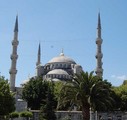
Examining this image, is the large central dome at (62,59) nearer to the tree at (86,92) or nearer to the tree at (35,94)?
the tree at (35,94)

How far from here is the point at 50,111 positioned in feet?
120

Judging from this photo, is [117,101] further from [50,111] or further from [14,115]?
[14,115]

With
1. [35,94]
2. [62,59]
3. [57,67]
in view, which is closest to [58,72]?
[57,67]

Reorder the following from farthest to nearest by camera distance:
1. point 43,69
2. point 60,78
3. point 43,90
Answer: point 43,69
point 60,78
point 43,90

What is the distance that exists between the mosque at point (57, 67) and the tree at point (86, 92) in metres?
30.0

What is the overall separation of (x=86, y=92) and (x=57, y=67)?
1939 inches

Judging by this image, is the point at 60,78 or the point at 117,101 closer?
the point at 117,101

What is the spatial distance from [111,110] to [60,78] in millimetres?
29013

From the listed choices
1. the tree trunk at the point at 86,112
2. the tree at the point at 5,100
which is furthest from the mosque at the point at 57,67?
the tree trunk at the point at 86,112

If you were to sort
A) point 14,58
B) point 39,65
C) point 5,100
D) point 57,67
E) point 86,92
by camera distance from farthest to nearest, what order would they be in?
point 57,67 < point 39,65 < point 14,58 < point 5,100 < point 86,92

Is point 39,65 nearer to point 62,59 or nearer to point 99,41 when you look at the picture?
point 62,59

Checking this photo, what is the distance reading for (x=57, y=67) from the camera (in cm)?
7538

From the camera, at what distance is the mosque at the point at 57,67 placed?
58.2 metres

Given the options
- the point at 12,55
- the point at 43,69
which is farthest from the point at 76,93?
the point at 43,69
